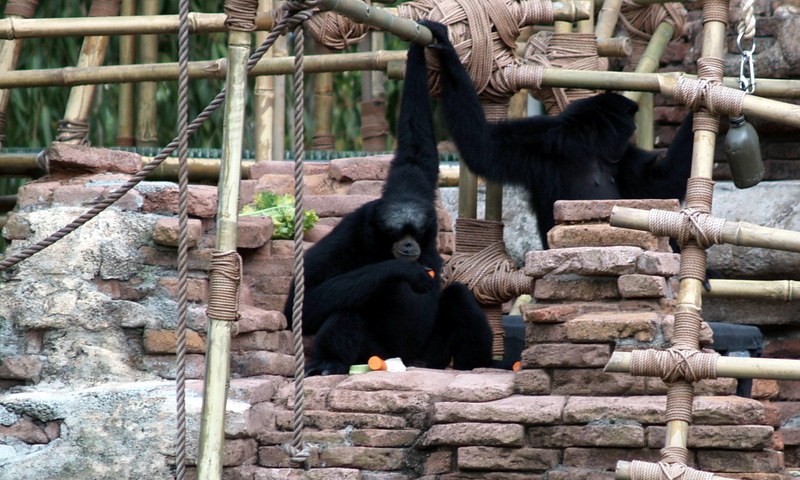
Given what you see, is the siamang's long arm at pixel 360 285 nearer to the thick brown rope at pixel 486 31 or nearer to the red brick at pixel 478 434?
the thick brown rope at pixel 486 31

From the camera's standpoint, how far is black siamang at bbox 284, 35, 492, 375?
6492 millimetres

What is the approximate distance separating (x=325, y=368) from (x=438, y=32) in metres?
1.93

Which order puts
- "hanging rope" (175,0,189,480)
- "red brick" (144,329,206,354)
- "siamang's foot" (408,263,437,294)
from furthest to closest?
"siamang's foot" (408,263,437,294) < "red brick" (144,329,206,354) < "hanging rope" (175,0,189,480)

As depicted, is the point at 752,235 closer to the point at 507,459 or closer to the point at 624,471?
the point at 624,471

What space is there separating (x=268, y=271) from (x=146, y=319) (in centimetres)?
126

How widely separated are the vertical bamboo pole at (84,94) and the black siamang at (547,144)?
295cm

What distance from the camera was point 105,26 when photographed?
762 centimetres

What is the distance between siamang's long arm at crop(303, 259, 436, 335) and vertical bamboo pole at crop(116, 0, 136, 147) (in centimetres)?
381

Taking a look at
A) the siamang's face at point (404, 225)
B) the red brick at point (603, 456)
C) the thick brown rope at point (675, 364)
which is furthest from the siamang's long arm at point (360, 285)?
the thick brown rope at point (675, 364)

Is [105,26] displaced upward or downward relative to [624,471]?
upward

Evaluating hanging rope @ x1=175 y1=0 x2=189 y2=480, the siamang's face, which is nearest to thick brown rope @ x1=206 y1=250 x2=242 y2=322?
→ hanging rope @ x1=175 y1=0 x2=189 y2=480

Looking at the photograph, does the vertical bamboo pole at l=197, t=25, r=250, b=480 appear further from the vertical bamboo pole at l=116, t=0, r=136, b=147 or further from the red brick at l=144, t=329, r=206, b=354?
the vertical bamboo pole at l=116, t=0, r=136, b=147

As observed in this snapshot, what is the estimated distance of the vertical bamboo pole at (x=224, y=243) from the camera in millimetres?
4285

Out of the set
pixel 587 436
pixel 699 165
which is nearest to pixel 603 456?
pixel 587 436
